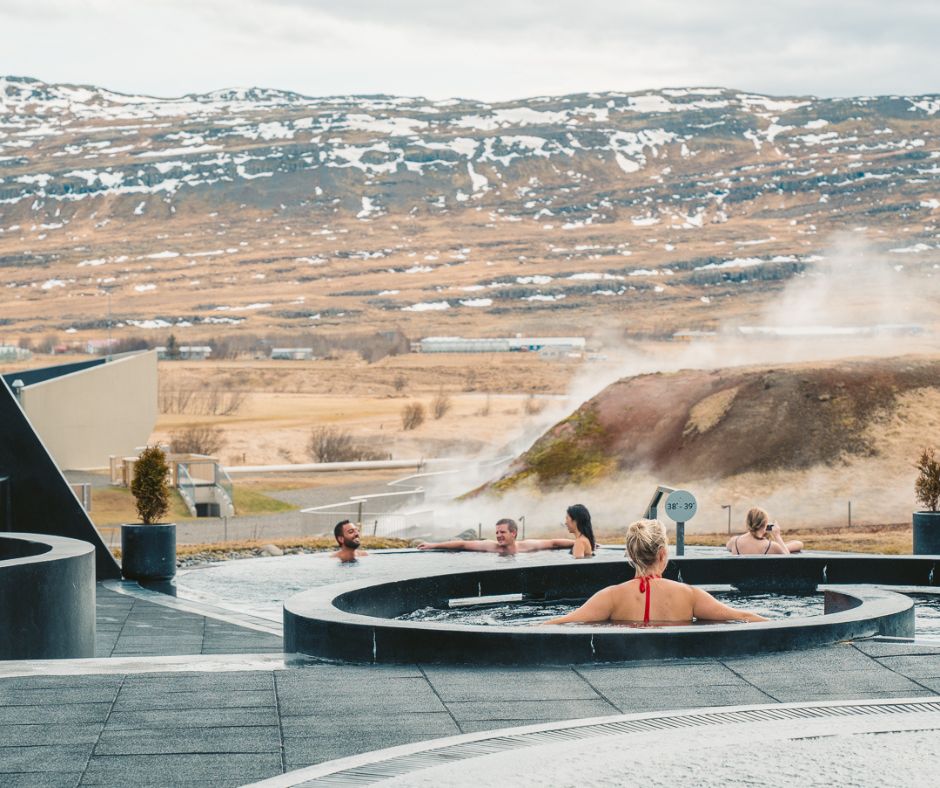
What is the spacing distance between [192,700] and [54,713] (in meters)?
0.70

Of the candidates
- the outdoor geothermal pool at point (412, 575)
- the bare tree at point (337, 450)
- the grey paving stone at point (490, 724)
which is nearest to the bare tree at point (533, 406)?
the bare tree at point (337, 450)

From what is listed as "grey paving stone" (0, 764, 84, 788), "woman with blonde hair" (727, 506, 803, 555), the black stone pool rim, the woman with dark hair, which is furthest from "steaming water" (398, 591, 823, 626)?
"grey paving stone" (0, 764, 84, 788)

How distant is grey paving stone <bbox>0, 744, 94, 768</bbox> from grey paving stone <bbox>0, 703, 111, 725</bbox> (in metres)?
0.51

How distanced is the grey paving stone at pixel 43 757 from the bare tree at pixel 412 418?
6445cm

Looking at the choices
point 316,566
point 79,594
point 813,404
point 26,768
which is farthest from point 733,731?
point 813,404

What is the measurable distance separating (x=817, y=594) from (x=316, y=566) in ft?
22.0

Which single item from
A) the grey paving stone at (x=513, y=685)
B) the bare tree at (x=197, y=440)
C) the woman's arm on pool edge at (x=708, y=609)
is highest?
the bare tree at (x=197, y=440)

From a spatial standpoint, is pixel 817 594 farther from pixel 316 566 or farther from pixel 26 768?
pixel 26 768

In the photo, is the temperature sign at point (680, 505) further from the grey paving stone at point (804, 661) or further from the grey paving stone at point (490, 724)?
the grey paving stone at point (490, 724)

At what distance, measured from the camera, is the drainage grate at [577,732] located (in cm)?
571

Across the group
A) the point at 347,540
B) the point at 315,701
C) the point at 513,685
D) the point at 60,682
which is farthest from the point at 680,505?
the point at 60,682

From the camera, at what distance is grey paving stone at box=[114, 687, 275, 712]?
7.11 m

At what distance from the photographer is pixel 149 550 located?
17.3 metres

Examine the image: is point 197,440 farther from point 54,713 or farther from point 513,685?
point 54,713
